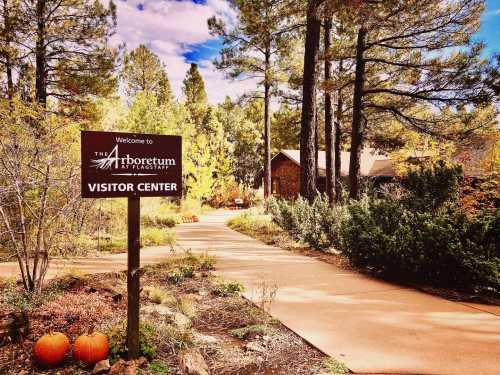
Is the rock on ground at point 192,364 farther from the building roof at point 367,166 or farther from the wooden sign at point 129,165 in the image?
the building roof at point 367,166

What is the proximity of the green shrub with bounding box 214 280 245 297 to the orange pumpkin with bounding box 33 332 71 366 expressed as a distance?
221 centimetres

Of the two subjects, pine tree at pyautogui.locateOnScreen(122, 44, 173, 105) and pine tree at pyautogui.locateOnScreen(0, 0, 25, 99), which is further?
pine tree at pyautogui.locateOnScreen(122, 44, 173, 105)

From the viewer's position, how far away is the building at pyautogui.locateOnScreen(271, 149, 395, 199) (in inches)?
879

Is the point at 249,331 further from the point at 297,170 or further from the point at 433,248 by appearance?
the point at 297,170

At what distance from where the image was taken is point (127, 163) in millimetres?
2902

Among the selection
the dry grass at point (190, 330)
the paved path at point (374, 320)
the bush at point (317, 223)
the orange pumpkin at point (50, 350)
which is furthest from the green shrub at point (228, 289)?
the bush at point (317, 223)

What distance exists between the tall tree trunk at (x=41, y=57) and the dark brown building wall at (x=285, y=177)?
15.7 meters

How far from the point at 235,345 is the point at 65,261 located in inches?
195

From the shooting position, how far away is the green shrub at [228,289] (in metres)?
4.63

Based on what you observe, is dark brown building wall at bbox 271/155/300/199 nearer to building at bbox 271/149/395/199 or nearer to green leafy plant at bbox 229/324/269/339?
building at bbox 271/149/395/199

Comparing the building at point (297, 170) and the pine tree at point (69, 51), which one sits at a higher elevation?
the pine tree at point (69, 51)

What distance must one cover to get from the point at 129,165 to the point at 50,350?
5.21ft

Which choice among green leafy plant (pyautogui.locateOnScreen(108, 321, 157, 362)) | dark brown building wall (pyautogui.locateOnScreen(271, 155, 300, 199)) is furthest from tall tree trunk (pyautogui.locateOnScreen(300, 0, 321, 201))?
dark brown building wall (pyautogui.locateOnScreen(271, 155, 300, 199))

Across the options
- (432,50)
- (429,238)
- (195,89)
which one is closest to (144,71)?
(195,89)
